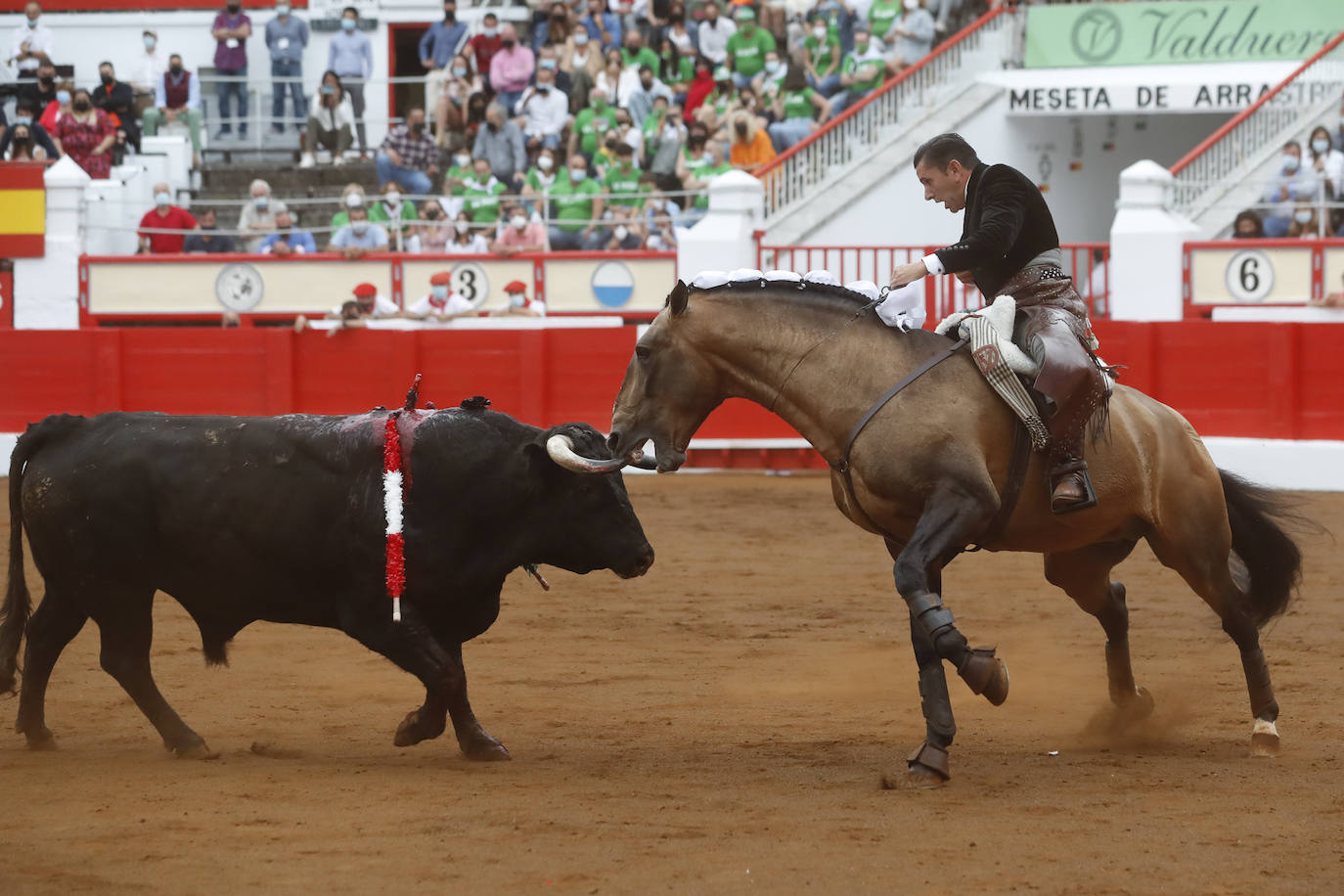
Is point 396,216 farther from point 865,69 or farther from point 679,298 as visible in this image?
point 679,298

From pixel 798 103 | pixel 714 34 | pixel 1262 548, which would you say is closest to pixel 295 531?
pixel 1262 548

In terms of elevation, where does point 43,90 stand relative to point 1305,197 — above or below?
above

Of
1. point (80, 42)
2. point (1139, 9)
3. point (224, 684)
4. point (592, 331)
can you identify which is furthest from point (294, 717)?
point (80, 42)

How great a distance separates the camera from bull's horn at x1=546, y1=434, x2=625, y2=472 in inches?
231

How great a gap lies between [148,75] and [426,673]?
57.9ft

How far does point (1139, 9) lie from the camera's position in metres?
19.7

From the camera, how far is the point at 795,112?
1905 cm

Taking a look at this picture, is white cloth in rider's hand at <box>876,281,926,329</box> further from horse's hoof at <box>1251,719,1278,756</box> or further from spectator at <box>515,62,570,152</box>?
spectator at <box>515,62,570,152</box>

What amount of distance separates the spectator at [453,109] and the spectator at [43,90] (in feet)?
14.8

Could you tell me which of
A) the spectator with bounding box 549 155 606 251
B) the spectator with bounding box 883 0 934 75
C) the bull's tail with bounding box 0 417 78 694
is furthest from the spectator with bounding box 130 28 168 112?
the bull's tail with bounding box 0 417 78 694

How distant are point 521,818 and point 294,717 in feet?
6.33

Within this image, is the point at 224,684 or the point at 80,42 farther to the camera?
the point at 80,42

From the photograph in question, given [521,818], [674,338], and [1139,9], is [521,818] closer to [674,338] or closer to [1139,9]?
[674,338]

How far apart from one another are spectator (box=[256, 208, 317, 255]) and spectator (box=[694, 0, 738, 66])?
4.81 meters
